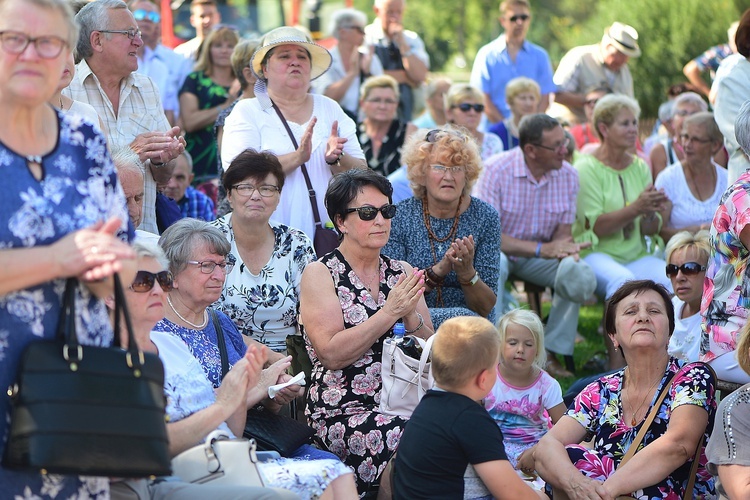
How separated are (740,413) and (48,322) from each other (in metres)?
2.60

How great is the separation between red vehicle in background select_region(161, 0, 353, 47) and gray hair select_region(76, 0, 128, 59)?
7018 mm

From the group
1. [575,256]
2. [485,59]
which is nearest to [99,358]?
[575,256]

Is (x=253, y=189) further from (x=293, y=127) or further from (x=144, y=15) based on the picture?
(x=144, y=15)

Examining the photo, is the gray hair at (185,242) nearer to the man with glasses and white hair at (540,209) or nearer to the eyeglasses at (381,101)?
the man with glasses and white hair at (540,209)

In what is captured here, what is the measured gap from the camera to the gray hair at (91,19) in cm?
570

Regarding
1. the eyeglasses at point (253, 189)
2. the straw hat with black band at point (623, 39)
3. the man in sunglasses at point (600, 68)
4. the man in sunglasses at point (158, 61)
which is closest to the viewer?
the eyeglasses at point (253, 189)

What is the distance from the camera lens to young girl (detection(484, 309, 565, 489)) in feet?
18.1

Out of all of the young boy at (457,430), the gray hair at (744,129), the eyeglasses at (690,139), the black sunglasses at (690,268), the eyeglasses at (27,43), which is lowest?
the young boy at (457,430)

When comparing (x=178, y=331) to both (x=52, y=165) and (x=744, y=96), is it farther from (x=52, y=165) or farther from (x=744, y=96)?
(x=744, y=96)

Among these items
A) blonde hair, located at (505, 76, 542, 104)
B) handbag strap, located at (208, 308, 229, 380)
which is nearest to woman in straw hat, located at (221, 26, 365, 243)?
handbag strap, located at (208, 308, 229, 380)

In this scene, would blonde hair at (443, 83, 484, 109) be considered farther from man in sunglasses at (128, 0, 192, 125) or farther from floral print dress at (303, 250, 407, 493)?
floral print dress at (303, 250, 407, 493)

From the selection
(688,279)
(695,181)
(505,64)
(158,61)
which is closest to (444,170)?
(688,279)

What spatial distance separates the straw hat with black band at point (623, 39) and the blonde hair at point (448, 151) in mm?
4568

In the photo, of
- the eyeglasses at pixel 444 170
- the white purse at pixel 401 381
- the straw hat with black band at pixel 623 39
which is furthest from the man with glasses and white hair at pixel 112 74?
the straw hat with black band at pixel 623 39
